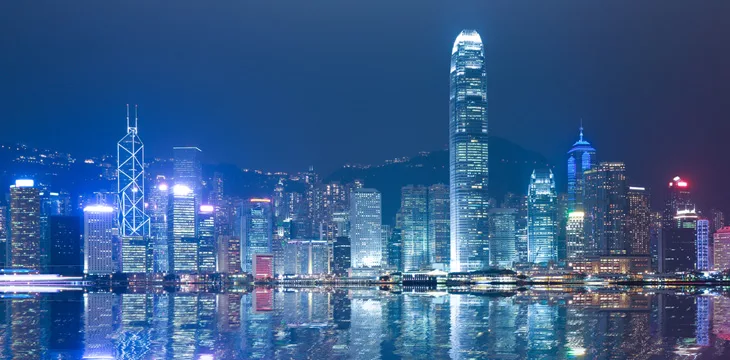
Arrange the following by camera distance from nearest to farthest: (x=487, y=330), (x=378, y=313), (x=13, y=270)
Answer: (x=487, y=330) → (x=378, y=313) → (x=13, y=270)

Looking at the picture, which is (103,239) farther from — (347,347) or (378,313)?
(347,347)

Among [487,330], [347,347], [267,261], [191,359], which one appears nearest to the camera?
[191,359]

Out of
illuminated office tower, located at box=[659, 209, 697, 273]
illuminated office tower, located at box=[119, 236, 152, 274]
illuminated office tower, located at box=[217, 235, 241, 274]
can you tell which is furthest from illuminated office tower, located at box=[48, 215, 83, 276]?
illuminated office tower, located at box=[659, 209, 697, 273]

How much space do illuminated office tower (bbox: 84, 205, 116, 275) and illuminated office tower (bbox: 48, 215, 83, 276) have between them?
3.97 metres

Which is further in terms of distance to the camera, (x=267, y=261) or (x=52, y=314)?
(x=267, y=261)

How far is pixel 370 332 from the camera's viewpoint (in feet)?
178

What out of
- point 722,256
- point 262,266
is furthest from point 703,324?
point 722,256

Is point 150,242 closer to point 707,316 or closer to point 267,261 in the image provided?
point 267,261

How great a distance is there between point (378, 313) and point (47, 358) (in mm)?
33890

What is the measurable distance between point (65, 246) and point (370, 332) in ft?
511

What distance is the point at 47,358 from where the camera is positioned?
42.7 meters

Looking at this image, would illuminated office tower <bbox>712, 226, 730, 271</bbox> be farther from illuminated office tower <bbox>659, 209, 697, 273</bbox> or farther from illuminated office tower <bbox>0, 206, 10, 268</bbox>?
illuminated office tower <bbox>0, 206, 10, 268</bbox>

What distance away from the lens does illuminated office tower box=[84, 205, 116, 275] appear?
19225cm

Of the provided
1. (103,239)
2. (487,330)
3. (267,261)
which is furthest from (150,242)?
(487,330)
